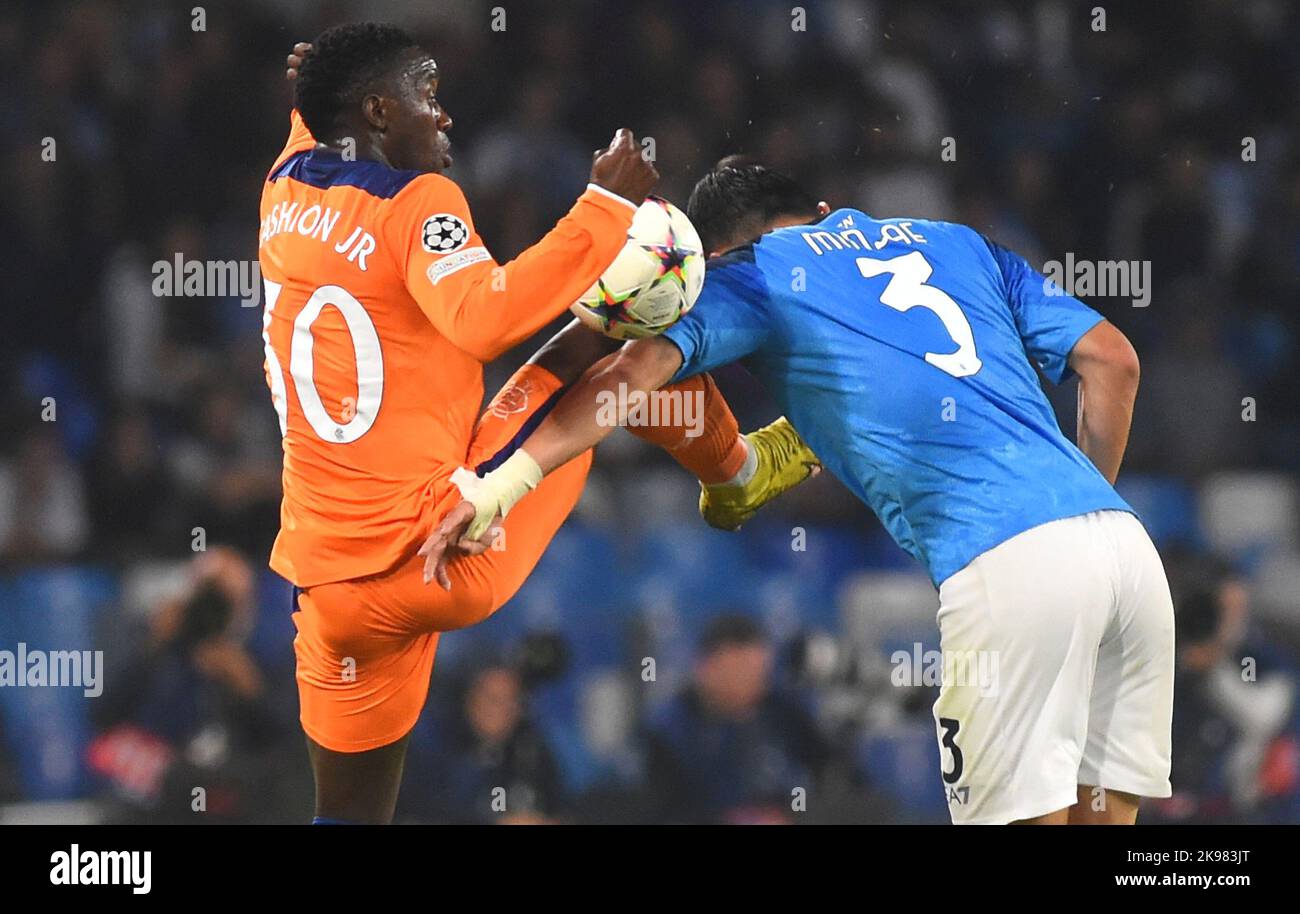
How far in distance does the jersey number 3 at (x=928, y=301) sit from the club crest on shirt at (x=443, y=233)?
34.9 inches

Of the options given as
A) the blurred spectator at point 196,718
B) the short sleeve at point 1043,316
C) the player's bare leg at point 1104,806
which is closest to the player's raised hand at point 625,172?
the short sleeve at point 1043,316

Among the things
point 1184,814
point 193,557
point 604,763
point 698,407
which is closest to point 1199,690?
point 1184,814

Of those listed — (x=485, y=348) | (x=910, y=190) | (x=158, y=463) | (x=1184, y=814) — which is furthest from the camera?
(x=910, y=190)

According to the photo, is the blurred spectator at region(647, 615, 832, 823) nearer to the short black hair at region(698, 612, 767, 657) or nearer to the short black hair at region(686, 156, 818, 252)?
the short black hair at region(698, 612, 767, 657)

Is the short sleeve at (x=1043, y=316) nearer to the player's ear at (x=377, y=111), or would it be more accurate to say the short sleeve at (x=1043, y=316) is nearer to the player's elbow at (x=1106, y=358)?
the player's elbow at (x=1106, y=358)

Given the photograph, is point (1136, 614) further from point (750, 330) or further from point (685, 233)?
point (685, 233)

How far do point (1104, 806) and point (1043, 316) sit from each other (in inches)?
44.3

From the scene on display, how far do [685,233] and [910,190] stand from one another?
3.09 metres

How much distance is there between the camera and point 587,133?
6516 millimetres

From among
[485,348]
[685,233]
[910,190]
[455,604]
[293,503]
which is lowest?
[455,604]

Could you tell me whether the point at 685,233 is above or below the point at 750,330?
above

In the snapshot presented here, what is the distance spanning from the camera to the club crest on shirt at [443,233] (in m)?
3.53

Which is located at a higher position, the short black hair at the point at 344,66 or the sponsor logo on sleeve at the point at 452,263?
the short black hair at the point at 344,66

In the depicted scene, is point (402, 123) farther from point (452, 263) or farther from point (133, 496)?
point (133, 496)
